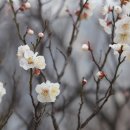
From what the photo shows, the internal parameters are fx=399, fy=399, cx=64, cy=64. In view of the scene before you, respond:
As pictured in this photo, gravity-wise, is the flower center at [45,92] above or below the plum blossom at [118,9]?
below

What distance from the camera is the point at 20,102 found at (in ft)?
11.2

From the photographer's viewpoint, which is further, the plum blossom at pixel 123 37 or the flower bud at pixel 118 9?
the flower bud at pixel 118 9

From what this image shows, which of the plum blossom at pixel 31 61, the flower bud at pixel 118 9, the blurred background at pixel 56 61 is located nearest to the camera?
the plum blossom at pixel 31 61

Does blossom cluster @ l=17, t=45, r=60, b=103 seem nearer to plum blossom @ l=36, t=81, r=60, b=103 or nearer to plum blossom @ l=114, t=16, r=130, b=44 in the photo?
plum blossom @ l=36, t=81, r=60, b=103

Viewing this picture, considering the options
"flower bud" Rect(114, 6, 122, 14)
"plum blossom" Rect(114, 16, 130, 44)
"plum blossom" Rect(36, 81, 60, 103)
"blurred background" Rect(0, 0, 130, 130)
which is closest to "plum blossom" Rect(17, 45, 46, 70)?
"plum blossom" Rect(36, 81, 60, 103)

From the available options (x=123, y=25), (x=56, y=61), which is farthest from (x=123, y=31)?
(x=56, y=61)

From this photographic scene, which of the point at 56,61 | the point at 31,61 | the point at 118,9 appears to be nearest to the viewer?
the point at 31,61

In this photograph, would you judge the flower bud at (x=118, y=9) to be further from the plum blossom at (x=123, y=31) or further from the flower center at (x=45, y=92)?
the flower center at (x=45, y=92)

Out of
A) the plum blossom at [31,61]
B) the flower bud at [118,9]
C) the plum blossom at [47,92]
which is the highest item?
the plum blossom at [31,61]

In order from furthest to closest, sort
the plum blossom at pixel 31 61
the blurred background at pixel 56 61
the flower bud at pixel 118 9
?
the blurred background at pixel 56 61 < the flower bud at pixel 118 9 < the plum blossom at pixel 31 61

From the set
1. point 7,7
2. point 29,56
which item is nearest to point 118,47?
point 29,56

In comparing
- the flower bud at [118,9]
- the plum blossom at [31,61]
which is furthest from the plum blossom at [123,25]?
the plum blossom at [31,61]

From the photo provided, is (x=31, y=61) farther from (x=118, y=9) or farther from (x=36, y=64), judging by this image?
(x=118, y=9)

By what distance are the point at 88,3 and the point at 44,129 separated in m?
1.57
